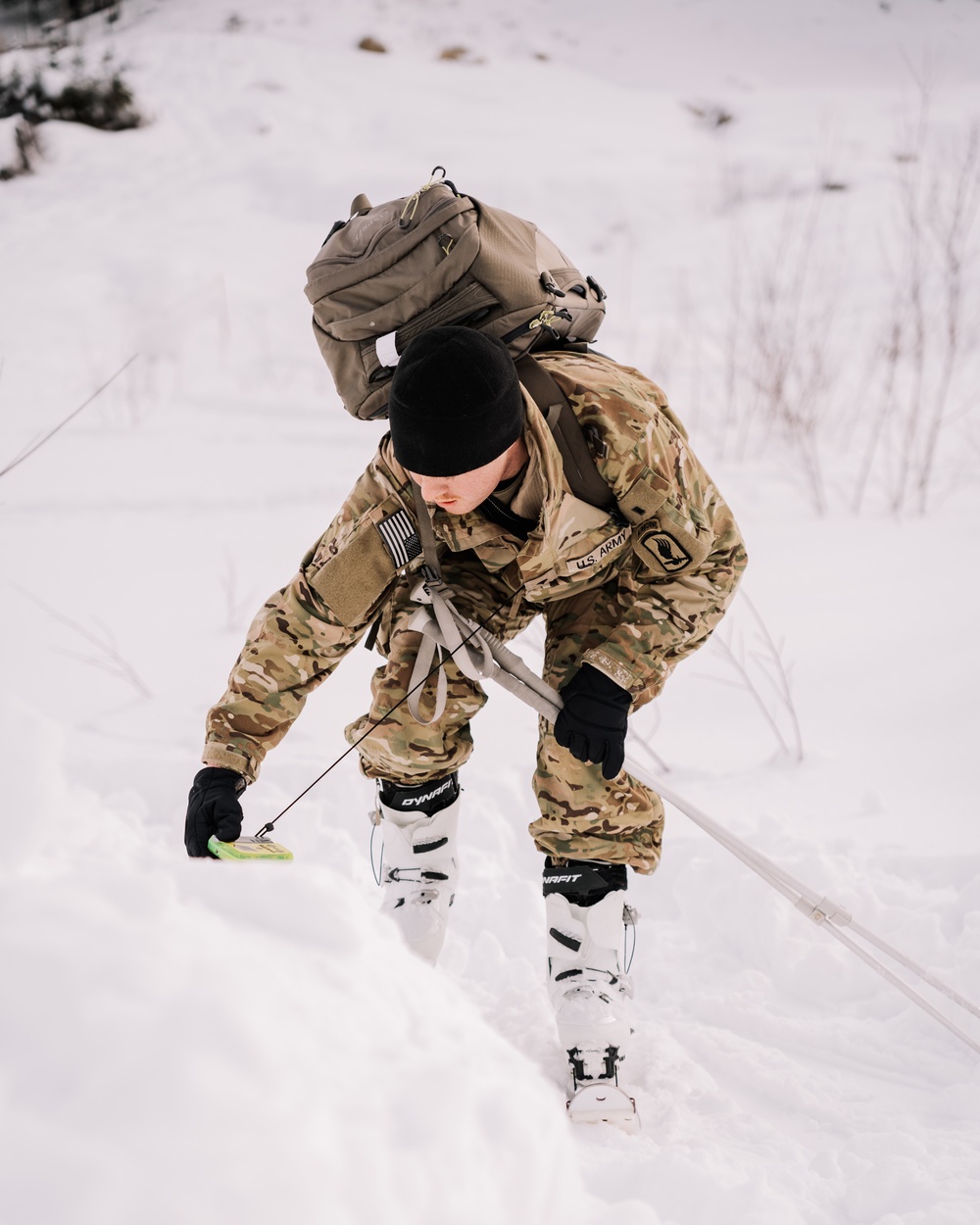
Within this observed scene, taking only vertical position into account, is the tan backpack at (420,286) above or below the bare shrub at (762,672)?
above

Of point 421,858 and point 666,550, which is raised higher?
point 666,550

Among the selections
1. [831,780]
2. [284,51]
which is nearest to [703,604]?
[831,780]

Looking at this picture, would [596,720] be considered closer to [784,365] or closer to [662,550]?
[662,550]

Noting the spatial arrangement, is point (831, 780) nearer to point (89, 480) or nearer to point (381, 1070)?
point (381, 1070)

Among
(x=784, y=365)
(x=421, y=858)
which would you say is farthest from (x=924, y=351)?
(x=421, y=858)

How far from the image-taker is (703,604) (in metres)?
1.90

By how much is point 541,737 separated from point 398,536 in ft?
1.63

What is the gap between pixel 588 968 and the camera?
1969 millimetres

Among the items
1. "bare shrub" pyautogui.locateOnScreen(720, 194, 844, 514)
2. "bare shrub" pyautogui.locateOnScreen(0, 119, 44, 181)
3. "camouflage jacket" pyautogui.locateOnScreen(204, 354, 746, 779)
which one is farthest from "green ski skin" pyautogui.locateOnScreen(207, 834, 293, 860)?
"bare shrub" pyautogui.locateOnScreen(0, 119, 44, 181)

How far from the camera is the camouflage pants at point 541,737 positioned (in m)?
1.94

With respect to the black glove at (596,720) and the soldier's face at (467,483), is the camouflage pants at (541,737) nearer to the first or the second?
the black glove at (596,720)

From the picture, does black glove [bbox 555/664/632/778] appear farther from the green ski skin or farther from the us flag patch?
the green ski skin

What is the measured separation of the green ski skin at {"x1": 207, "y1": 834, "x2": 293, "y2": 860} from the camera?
156 cm

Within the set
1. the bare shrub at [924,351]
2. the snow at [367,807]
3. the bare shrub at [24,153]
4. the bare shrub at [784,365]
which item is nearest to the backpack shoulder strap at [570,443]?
the snow at [367,807]
